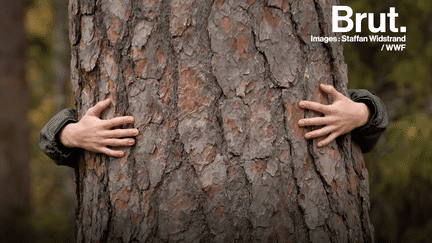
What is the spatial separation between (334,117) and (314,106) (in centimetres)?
12

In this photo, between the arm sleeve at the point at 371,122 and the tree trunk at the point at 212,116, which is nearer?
the tree trunk at the point at 212,116

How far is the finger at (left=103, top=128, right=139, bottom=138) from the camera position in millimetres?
1430

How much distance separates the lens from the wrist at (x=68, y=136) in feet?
5.02

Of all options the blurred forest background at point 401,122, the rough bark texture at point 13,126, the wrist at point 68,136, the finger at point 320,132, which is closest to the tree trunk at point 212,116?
the finger at point 320,132

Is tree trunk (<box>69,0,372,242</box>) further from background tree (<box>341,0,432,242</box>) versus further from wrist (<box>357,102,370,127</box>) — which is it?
background tree (<box>341,0,432,242</box>)

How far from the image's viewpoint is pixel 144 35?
141 centimetres

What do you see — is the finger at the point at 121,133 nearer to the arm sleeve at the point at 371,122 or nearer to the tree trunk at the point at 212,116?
the tree trunk at the point at 212,116

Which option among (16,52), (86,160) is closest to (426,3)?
(86,160)

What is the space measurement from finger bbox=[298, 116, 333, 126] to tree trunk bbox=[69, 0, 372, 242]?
32mm

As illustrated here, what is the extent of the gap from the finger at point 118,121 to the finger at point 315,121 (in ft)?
2.60

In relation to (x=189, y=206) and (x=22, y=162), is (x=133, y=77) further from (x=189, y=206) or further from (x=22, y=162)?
(x=22, y=162)

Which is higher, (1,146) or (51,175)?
(1,146)

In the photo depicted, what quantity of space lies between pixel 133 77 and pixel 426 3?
11.1ft

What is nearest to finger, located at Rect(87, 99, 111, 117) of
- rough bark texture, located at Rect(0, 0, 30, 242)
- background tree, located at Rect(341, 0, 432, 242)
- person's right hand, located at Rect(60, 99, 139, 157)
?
person's right hand, located at Rect(60, 99, 139, 157)
